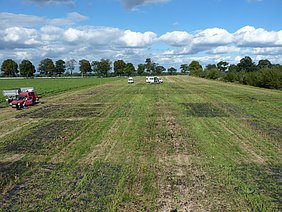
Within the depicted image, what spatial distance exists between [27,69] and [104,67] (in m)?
37.1

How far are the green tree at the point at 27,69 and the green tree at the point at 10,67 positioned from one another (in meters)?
13.1

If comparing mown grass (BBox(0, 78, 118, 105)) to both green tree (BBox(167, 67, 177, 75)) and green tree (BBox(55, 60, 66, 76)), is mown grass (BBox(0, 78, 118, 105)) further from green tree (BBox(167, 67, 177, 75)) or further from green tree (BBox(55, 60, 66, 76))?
green tree (BBox(167, 67, 177, 75))

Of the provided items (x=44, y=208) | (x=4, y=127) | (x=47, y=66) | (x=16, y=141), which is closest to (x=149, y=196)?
(x=44, y=208)

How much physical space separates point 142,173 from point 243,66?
398 feet

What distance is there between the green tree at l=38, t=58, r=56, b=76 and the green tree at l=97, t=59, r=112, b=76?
88.3ft

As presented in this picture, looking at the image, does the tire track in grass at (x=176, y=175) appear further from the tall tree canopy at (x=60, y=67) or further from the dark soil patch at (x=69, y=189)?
the tall tree canopy at (x=60, y=67)

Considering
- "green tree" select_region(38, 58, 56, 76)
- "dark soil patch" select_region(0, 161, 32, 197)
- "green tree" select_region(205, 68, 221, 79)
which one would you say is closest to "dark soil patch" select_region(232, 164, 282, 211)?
"dark soil patch" select_region(0, 161, 32, 197)

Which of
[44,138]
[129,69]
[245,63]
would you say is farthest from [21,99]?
[129,69]

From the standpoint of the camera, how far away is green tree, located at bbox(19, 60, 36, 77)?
144750 mm

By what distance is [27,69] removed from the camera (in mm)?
145375

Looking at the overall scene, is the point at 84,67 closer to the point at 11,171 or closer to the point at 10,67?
the point at 10,67

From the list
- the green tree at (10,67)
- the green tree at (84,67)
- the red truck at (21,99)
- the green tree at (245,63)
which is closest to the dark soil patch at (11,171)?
the red truck at (21,99)

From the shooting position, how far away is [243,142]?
12.1m

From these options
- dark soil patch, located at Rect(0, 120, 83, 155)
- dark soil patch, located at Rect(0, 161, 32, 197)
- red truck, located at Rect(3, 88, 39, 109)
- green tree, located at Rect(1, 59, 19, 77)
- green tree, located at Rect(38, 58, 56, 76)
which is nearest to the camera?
dark soil patch, located at Rect(0, 161, 32, 197)
